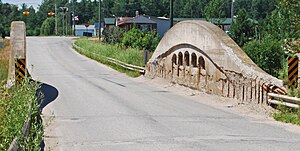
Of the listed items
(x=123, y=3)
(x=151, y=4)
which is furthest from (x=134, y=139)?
(x=123, y=3)

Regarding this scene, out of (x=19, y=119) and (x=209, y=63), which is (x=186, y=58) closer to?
(x=209, y=63)

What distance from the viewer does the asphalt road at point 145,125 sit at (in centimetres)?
1052

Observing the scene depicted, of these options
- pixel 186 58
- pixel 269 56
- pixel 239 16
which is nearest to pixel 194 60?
pixel 186 58

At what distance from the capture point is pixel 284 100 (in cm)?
1447

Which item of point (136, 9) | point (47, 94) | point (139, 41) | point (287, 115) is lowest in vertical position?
point (47, 94)

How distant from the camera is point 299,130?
12531mm

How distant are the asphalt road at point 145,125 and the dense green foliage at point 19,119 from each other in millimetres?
1128

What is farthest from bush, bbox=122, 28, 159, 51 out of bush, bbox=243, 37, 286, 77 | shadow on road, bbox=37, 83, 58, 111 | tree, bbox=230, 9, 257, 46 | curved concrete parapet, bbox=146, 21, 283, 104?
shadow on road, bbox=37, 83, 58, 111

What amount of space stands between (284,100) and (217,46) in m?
4.68

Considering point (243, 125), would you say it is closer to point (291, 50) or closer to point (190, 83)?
point (291, 50)

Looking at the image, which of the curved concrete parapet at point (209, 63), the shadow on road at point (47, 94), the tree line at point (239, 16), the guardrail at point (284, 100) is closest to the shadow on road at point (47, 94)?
the shadow on road at point (47, 94)

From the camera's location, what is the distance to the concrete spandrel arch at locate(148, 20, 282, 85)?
653 inches

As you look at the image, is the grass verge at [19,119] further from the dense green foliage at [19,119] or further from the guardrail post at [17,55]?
the guardrail post at [17,55]

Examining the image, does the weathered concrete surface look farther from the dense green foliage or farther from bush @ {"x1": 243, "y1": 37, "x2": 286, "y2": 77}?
bush @ {"x1": 243, "y1": 37, "x2": 286, "y2": 77}
